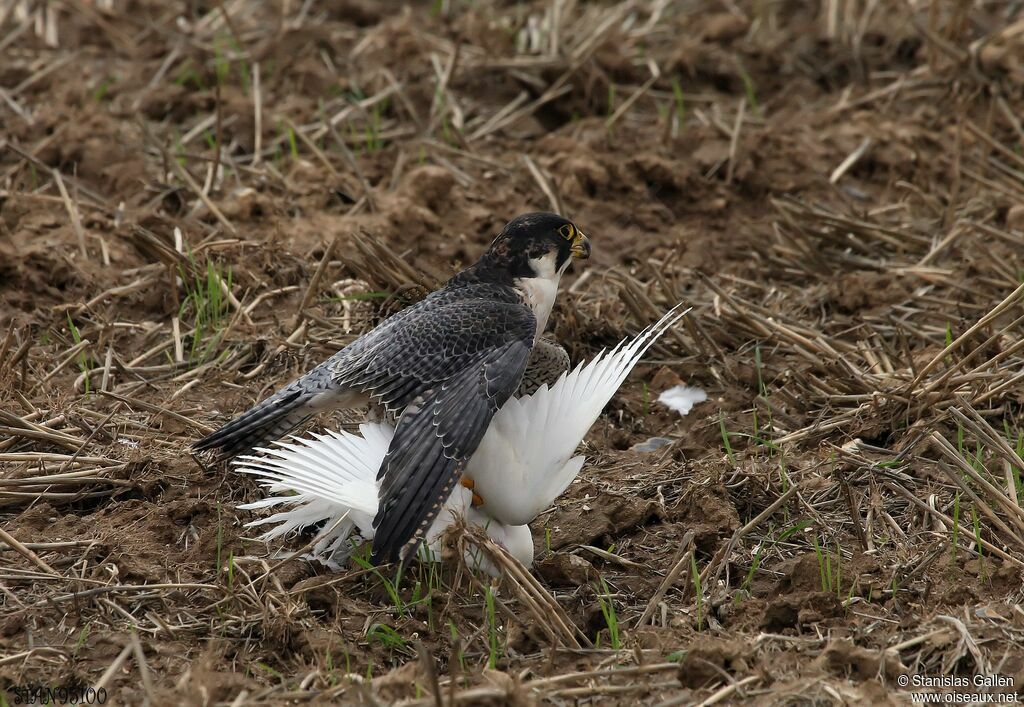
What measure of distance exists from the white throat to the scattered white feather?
0.54 metres

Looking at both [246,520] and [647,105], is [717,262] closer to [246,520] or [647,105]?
[647,105]

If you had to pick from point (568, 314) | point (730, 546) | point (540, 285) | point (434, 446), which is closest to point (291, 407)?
point (434, 446)

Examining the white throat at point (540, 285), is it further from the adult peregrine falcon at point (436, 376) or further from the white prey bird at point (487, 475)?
the white prey bird at point (487, 475)

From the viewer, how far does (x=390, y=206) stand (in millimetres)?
5699

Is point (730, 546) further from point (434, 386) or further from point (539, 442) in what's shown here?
point (434, 386)

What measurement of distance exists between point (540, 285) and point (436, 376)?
776 mm

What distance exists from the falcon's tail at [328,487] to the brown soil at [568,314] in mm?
146

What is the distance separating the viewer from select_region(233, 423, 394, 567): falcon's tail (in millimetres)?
3609

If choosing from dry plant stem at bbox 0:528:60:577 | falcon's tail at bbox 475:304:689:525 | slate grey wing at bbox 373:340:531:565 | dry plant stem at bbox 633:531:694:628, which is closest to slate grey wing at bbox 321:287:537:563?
slate grey wing at bbox 373:340:531:565

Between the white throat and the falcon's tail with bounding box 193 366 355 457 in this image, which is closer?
the falcon's tail with bounding box 193 366 355 457

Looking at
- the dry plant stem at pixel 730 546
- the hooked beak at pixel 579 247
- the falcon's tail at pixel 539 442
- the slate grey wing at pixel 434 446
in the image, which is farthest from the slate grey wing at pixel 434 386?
the dry plant stem at pixel 730 546

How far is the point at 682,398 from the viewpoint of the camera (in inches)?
183

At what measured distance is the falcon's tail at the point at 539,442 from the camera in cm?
372

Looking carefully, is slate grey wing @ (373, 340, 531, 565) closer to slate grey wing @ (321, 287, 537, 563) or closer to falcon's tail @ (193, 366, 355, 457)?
slate grey wing @ (321, 287, 537, 563)
